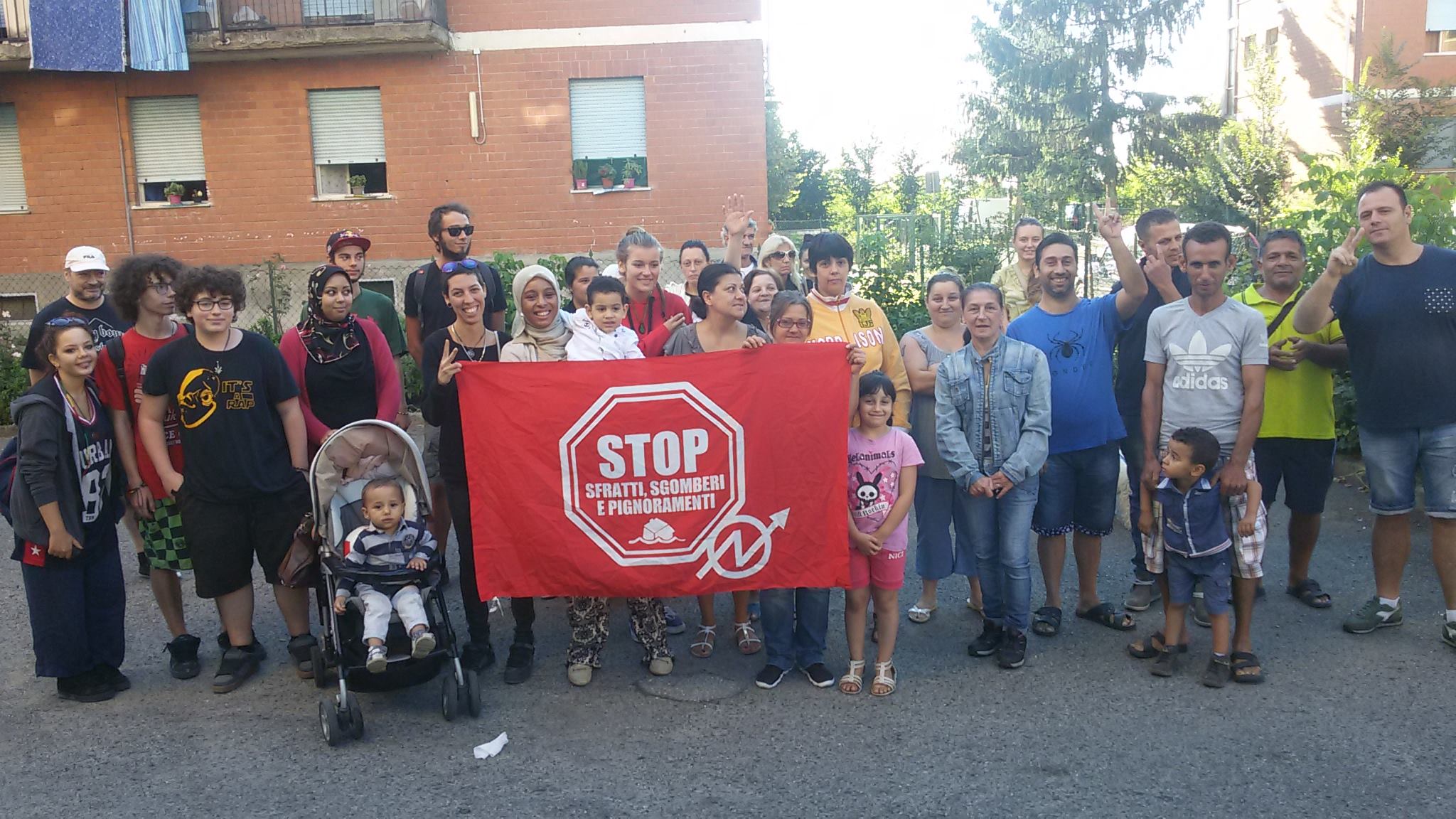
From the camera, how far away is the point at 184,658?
205 inches

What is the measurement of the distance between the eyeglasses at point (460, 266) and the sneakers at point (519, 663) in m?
1.89

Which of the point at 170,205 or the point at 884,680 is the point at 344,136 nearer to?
the point at 170,205

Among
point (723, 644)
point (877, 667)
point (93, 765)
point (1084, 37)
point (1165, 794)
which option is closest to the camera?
point (1165, 794)

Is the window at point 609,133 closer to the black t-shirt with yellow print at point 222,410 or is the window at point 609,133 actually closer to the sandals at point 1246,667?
the black t-shirt with yellow print at point 222,410

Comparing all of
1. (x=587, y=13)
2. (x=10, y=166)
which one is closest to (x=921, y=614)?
(x=587, y=13)

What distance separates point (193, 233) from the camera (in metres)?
17.4

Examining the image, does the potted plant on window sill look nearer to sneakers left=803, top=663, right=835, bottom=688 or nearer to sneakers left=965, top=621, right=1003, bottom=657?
sneakers left=965, top=621, right=1003, bottom=657

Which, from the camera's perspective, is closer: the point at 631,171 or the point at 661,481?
the point at 661,481

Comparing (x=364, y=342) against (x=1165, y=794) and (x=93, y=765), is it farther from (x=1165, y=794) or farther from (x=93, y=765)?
(x=1165, y=794)

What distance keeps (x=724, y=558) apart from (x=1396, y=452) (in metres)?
3.32

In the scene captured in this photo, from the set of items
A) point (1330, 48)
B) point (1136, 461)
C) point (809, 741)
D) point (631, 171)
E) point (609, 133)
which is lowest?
point (809, 741)

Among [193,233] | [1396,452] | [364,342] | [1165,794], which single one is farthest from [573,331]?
[193,233]

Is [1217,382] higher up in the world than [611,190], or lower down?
lower down

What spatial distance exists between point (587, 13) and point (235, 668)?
44.8ft
